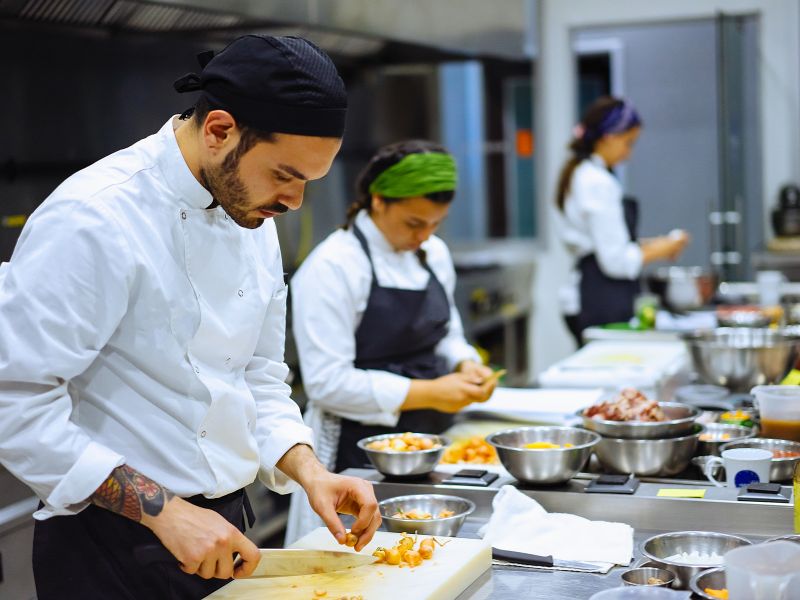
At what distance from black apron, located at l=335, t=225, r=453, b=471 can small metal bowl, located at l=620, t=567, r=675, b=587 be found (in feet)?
4.05

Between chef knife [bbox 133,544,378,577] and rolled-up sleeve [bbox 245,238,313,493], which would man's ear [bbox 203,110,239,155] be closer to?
rolled-up sleeve [bbox 245,238,313,493]

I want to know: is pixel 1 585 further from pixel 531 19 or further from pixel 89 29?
pixel 531 19

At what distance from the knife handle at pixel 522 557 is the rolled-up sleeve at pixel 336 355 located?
0.94m

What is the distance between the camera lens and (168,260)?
1676 millimetres

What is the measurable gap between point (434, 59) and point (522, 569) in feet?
11.9

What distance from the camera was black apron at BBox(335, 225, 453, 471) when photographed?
9.43 feet

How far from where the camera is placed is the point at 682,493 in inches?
81.7

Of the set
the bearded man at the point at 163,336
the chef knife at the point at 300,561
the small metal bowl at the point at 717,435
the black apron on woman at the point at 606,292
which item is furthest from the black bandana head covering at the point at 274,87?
the black apron on woman at the point at 606,292

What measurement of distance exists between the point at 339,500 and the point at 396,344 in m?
1.14

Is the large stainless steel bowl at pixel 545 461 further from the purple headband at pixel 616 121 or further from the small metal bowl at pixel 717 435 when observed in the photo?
the purple headband at pixel 616 121

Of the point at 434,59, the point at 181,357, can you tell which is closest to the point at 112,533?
the point at 181,357

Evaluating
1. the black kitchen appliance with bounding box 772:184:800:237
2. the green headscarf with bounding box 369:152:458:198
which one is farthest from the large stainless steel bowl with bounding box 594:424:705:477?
the black kitchen appliance with bounding box 772:184:800:237

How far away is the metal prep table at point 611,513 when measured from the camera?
173 centimetres

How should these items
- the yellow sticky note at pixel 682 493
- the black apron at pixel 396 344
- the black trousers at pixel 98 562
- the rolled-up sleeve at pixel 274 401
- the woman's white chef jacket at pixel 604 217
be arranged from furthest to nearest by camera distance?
the woman's white chef jacket at pixel 604 217 → the black apron at pixel 396 344 → the yellow sticky note at pixel 682 493 → the rolled-up sleeve at pixel 274 401 → the black trousers at pixel 98 562
